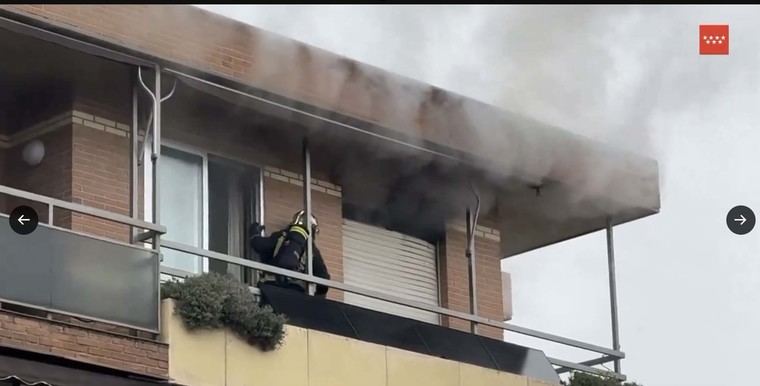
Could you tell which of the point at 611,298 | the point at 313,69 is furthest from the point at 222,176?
the point at 611,298

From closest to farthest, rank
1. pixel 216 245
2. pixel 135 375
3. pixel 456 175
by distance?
pixel 135 375, pixel 216 245, pixel 456 175

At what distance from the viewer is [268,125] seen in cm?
1555

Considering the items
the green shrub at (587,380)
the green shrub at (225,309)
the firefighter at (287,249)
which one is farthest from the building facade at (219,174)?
the green shrub at (587,380)

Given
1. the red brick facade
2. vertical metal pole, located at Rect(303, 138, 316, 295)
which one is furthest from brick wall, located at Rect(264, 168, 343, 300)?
vertical metal pole, located at Rect(303, 138, 316, 295)

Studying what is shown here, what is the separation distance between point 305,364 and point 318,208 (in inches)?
117

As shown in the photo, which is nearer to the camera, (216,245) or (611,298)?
(216,245)

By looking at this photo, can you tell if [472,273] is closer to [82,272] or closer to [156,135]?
[156,135]

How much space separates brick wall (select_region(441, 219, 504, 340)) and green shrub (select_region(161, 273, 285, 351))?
4.69 metres

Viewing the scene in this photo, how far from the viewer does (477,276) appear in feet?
60.9

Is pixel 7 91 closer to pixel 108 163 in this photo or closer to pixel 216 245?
pixel 108 163

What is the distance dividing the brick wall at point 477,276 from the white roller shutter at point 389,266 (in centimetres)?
18

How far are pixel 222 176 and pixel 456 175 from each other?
8.85 ft

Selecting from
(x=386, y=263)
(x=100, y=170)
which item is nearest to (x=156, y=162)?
(x=100, y=170)

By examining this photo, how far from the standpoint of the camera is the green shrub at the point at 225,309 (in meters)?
13.1
